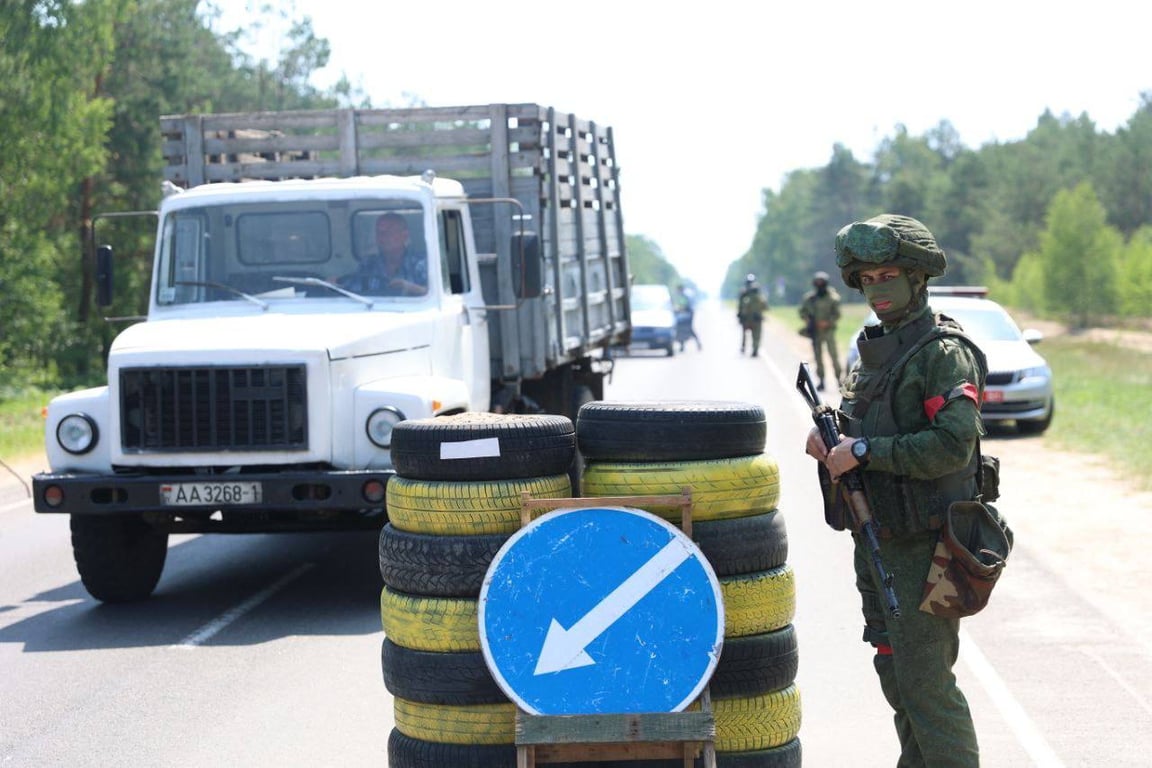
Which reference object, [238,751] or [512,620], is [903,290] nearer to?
[512,620]

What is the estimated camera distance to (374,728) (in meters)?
6.26

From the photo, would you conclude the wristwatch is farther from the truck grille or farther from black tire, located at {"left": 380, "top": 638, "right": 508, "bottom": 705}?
the truck grille

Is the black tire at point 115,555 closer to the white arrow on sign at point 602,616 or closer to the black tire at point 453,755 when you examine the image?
the black tire at point 453,755

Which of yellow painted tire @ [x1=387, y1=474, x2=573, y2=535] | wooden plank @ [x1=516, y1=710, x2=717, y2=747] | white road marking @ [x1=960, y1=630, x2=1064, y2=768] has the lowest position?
white road marking @ [x1=960, y1=630, x2=1064, y2=768]

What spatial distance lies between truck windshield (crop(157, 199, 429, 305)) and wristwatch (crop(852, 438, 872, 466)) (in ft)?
18.1

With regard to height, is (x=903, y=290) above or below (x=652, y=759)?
above

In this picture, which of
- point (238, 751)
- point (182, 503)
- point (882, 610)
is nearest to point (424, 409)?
point (182, 503)

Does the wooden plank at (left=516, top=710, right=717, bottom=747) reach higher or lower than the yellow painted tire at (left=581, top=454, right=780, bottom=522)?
lower

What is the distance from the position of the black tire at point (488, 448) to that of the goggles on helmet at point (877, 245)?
3.67 feet

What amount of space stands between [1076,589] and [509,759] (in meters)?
5.54

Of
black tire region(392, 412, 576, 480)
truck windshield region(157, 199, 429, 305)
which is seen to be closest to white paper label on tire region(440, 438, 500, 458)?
black tire region(392, 412, 576, 480)

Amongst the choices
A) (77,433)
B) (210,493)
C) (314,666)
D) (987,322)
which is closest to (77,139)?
(987,322)

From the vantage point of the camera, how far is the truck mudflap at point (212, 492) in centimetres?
818

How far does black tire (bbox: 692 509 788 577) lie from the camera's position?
15.5ft
